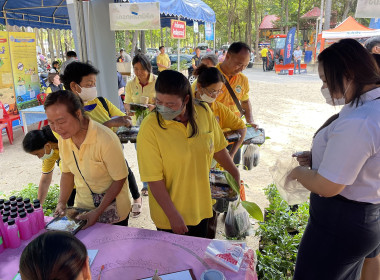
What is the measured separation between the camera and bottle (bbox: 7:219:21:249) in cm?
151

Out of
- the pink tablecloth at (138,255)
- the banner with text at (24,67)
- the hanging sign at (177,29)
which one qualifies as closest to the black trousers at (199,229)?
the pink tablecloth at (138,255)

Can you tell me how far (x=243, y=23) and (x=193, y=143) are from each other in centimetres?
3622

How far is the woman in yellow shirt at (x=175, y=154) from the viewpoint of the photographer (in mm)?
1568

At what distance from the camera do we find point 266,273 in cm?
208

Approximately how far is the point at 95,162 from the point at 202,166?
66 centimetres

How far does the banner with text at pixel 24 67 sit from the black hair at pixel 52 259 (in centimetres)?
658

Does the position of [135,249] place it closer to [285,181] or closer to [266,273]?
[285,181]

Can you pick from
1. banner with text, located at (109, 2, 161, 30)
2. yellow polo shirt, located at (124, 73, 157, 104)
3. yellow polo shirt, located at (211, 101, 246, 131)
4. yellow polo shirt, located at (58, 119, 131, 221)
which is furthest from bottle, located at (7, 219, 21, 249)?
banner with text, located at (109, 2, 161, 30)

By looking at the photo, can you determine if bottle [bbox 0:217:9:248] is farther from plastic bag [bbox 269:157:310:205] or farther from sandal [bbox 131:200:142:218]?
sandal [bbox 131:200:142:218]

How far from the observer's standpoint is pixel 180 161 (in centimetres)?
158

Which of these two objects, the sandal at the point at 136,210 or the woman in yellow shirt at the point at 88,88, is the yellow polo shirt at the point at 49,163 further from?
the sandal at the point at 136,210

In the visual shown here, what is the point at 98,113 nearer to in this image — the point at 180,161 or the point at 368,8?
the point at 180,161

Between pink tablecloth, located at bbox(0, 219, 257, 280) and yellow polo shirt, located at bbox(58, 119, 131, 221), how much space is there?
0.90 feet

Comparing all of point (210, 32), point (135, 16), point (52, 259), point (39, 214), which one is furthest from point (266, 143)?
point (210, 32)
